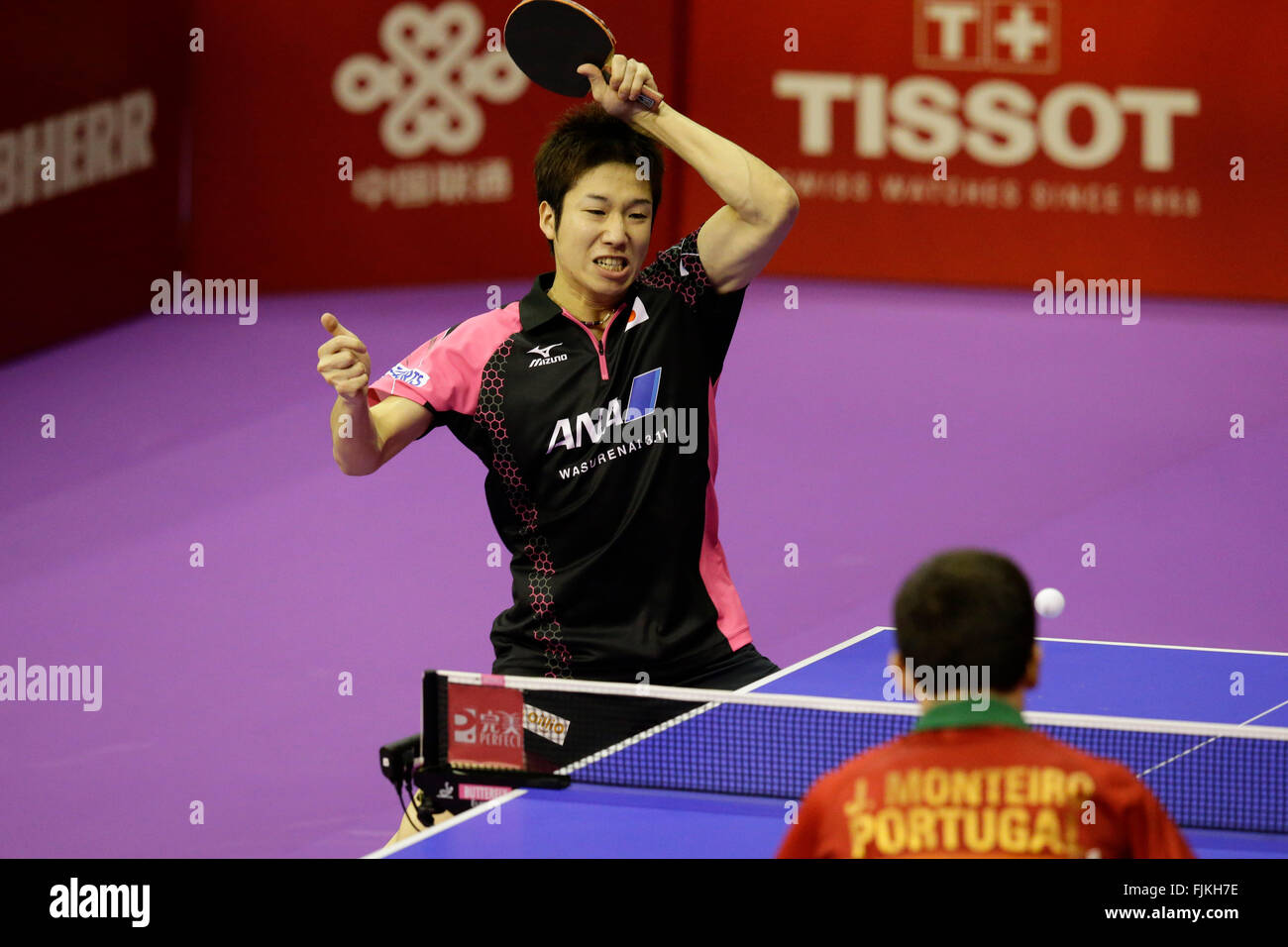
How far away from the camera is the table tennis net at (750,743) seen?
143 inches

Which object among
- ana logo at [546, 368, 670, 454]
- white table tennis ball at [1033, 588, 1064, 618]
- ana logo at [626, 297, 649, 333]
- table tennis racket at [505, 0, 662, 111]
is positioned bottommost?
white table tennis ball at [1033, 588, 1064, 618]

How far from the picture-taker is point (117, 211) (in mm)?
12484

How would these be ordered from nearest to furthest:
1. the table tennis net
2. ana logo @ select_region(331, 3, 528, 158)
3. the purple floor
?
the table tennis net → the purple floor → ana logo @ select_region(331, 3, 528, 158)

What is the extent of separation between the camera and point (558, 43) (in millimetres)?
4836

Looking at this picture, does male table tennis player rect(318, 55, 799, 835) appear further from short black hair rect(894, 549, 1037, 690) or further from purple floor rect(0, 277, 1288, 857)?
short black hair rect(894, 549, 1037, 690)

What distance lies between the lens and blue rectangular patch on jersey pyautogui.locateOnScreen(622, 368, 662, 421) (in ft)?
15.2

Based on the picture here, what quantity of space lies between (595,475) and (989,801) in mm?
2192

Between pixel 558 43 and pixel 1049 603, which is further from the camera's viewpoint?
pixel 1049 603

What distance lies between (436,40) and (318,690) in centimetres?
719

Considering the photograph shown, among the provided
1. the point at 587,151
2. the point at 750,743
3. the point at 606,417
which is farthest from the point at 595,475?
the point at 750,743

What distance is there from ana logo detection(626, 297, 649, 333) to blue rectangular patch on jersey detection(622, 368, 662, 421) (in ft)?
0.51
